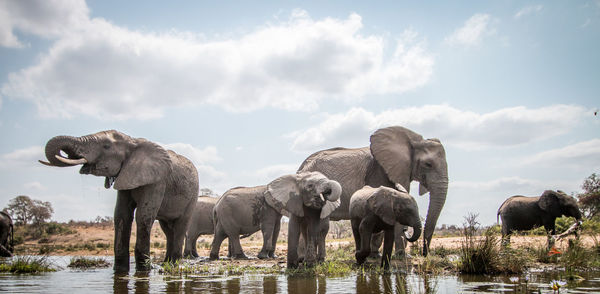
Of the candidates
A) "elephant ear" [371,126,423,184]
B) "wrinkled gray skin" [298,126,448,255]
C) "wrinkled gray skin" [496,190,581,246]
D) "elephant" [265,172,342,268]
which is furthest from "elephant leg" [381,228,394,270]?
"wrinkled gray skin" [496,190,581,246]

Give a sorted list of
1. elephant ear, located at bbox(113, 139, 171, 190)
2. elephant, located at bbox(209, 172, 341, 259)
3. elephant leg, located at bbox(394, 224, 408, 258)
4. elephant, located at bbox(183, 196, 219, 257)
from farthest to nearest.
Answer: elephant, located at bbox(183, 196, 219, 257), elephant, located at bbox(209, 172, 341, 259), elephant leg, located at bbox(394, 224, 408, 258), elephant ear, located at bbox(113, 139, 171, 190)

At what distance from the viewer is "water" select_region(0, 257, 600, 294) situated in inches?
280

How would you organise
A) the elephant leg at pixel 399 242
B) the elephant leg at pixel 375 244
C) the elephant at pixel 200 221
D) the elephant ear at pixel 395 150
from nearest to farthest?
1. the elephant leg at pixel 399 242
2. the elephant leg at pixel 375 244
3. the elephant ear at pixel 395 150
4. the elephant at pixel 200 221

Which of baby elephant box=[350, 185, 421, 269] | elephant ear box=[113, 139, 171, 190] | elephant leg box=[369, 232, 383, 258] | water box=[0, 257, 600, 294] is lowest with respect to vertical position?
water box=[0, 257, 600, 294]

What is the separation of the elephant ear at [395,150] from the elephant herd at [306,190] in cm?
3

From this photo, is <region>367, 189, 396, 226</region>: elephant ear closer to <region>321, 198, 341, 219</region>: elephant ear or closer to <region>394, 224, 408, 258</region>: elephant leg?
<region>321, 198, 341, 219</region>: elephant ear

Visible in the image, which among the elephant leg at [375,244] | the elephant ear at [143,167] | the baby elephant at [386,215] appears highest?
the elephant ear at [143,167]

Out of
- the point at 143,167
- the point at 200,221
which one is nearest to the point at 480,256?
the point at 143,167

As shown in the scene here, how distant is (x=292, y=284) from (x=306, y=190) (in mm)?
2209

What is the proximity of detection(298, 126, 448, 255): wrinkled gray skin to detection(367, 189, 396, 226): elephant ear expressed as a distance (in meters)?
3.03

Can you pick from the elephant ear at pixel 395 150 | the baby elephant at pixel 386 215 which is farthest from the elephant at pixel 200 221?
the baby elephant at pixel 386 215

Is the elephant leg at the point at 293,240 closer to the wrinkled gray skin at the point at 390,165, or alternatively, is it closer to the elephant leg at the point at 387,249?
the elephant leg at the point at 387,249

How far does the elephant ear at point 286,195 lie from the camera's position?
987 centimetres

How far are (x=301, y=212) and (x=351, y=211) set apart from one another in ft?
5.07
